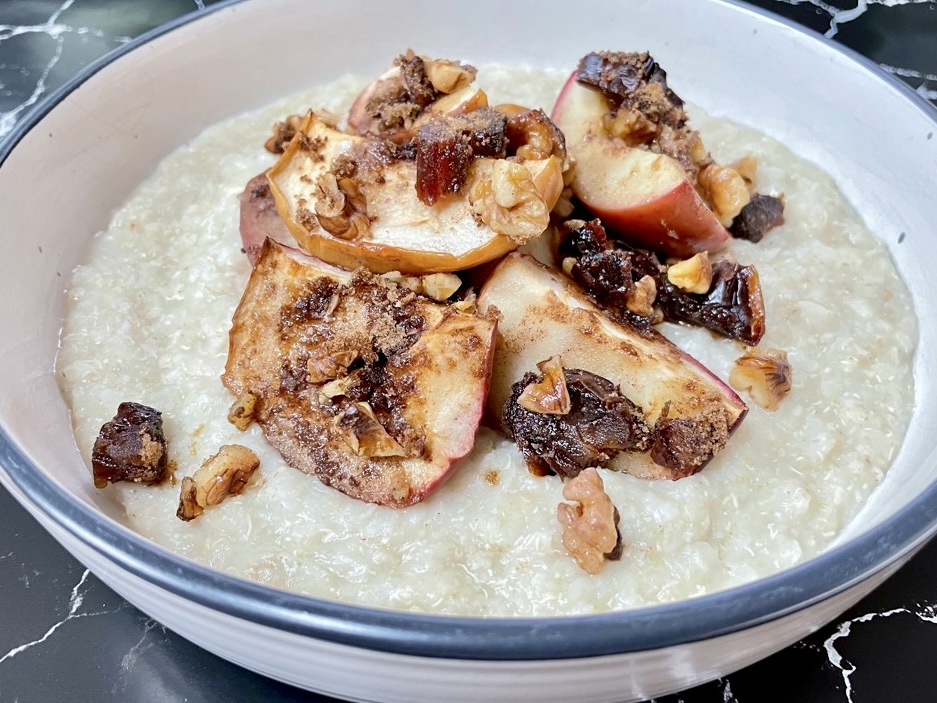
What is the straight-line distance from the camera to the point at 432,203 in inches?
64.5

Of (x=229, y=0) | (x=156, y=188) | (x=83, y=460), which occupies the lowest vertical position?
(x=83, y=460)

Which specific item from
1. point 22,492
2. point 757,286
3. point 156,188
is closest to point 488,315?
point 757,286

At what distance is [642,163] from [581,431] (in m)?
0.67

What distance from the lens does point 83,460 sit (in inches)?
61.5

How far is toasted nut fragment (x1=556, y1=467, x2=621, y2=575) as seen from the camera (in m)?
1.31

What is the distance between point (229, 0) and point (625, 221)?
1395 millimetres

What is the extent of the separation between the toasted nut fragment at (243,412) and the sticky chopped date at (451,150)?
51 centimetres

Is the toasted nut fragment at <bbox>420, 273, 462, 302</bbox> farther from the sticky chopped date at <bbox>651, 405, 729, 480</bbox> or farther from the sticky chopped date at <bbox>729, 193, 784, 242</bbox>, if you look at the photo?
the sticky chopped date at <bbox>729, 193, 784, 242</bbox>

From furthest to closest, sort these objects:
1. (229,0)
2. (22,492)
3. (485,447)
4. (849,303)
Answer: (229,0), (849,303), (485,447), (22,492)

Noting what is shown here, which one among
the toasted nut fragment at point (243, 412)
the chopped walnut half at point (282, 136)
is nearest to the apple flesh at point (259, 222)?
the chopped walnut half at point (282, 136)

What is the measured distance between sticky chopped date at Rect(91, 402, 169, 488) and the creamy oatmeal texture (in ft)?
0.10

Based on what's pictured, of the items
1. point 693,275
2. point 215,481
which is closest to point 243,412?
point 215,481

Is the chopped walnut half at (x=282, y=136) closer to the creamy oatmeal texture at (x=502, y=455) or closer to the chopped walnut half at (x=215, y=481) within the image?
the creamy oatmeal texture at (x=502, y=455)

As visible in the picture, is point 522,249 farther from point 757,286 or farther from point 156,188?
point 156,188
